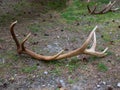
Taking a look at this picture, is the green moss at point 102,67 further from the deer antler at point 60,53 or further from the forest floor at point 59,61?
the deer antler at point 60,53

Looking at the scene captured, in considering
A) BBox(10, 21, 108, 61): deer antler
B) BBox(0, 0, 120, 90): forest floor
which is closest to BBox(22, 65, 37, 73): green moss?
BBox(0, 0, 120, 90): forest floor

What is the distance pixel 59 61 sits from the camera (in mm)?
5938

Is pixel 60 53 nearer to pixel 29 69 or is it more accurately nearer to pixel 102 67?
pixel 29 69

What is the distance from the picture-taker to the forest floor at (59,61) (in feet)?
17.2

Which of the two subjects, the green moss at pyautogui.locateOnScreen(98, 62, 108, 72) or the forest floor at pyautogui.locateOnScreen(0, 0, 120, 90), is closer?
the forest floor at pyautogui.locateOnScreen(0, 0, 120, 90)

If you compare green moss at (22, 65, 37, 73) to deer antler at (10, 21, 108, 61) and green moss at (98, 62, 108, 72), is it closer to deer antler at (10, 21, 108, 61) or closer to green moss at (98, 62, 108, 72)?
deer antler at (10, 21, 108, 61)

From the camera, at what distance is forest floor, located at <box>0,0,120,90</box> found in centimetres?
523

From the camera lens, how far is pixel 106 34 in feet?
24.9

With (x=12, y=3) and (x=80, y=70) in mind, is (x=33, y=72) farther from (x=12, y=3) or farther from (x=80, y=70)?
(x=12, y=3)

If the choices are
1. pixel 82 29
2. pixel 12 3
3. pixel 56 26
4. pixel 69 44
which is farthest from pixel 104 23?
pixel 12 3

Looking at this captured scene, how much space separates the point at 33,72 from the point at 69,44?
1660 mm

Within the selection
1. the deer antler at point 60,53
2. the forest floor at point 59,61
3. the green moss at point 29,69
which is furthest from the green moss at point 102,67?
the green moss at point 29,69

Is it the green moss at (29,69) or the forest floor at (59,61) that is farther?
the green moss at (29,69)

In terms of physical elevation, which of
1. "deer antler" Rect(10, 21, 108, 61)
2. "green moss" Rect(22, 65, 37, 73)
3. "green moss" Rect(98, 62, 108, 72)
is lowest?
"green moss" Rect(98, 62, 108, 72)
